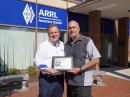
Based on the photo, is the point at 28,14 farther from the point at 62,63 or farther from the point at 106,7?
the point at 62,63

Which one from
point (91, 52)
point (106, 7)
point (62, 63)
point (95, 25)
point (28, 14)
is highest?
point (106, 7)

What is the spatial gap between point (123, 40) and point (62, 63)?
13670mm

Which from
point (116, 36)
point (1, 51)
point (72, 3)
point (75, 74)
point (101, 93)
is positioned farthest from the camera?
point (116, 36)

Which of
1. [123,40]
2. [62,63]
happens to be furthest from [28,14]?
[62,63]

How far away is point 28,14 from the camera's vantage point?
11625mm

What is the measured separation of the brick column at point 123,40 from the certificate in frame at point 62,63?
1329 centimetres

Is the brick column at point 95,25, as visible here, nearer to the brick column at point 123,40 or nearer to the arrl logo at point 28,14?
the brick column at point 123,40

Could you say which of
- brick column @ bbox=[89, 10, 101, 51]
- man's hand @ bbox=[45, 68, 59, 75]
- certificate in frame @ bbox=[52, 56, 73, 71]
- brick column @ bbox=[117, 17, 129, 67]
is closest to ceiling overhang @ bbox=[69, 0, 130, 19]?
brick column @ bbox=[89, 10, 101, 51]

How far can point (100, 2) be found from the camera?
12367 mm

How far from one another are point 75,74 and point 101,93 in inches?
176

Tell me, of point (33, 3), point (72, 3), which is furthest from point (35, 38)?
point (72, 3)

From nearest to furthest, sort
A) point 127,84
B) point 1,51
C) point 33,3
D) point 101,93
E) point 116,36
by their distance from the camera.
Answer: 1. point 101,93
2. point 127,84
3. point 1,51
4. point 33,3
5. point 116,36

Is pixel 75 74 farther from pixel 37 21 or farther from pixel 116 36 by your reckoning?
pixel 116 36

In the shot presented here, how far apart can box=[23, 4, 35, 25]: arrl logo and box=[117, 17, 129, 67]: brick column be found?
747 centimetres
